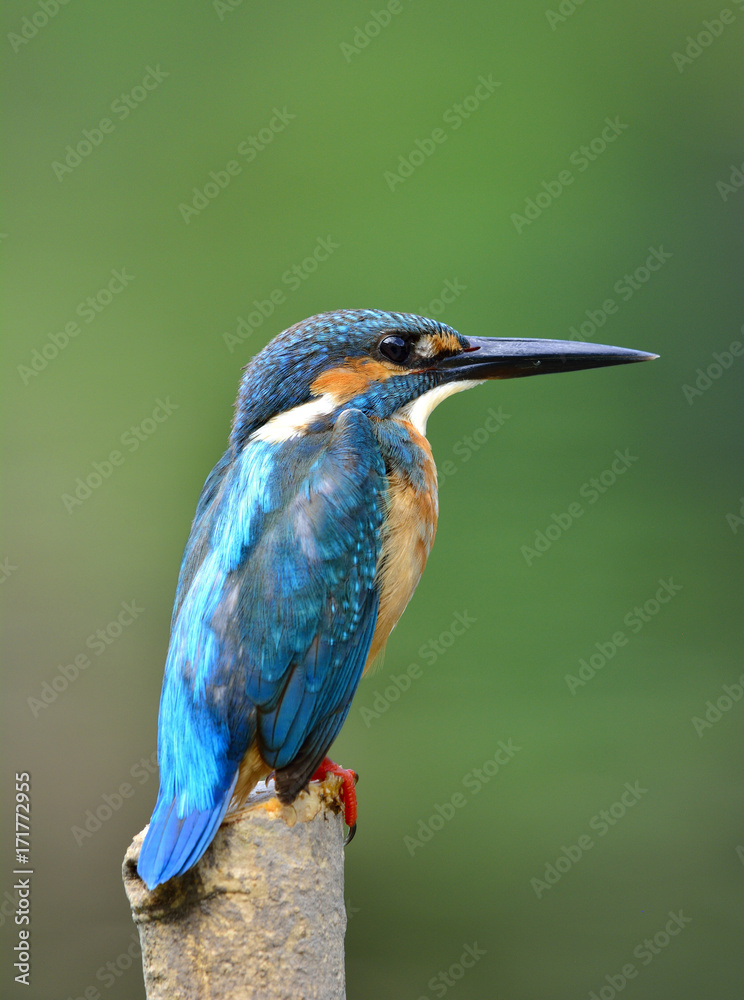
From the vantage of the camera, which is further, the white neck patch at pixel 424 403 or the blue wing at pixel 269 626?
the white neck patch at pixel 424 403

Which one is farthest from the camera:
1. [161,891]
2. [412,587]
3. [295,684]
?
[412,587]

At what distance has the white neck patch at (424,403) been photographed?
2.01 metres

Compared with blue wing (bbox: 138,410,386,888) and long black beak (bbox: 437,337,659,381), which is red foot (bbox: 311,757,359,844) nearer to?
blue wing (bbox: 138,410,386,888)

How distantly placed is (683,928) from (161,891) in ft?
8.50

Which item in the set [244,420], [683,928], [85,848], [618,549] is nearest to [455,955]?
[683,928]

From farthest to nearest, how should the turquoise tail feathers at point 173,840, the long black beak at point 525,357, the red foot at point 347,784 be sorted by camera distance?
the long black beak at point 525,357 < the red foot at point 347,784 < the turquoise tail feathers at point 173,840

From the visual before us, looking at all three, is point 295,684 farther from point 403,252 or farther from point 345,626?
point 403,252

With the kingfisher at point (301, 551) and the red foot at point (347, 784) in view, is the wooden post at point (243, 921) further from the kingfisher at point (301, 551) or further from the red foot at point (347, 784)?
the red foot at point (347, 784)

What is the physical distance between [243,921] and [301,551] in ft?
1.91

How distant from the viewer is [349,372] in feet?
6.39

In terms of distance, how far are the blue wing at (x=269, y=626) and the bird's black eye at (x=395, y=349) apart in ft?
0.62

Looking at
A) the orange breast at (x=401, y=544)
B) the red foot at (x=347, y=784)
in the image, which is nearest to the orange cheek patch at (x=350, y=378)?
the orange breast at (x=401, y=544)

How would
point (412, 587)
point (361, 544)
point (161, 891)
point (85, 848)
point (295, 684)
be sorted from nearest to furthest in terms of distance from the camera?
1. point (161, 891)
2. point (295, 684)
3. point (361, 544)
4. point (412, 587)
5. point (85, 848)

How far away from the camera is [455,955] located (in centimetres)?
344
